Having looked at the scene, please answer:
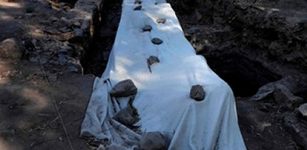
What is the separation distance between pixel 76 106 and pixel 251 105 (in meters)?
2.80

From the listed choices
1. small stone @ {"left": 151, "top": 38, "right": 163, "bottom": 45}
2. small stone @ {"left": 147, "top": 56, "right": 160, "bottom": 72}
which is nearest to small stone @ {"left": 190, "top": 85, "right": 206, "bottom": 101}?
small stone @ {"left": 147, "top": 56, "right": 160, "bottom": 72}

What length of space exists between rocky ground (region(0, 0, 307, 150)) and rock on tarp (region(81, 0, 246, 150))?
31 cm

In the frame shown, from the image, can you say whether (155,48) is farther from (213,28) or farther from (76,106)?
(213,28)

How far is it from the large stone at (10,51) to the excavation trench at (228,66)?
54.0 inches

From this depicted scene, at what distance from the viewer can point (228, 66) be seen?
8562 mm

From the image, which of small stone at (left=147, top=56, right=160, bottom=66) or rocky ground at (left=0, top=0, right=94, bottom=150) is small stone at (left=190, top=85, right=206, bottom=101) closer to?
small stone at (left=147, top=56, right=160, bottom=66)

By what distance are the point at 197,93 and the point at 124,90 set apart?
0.98 meters

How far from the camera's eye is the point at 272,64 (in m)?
7.51

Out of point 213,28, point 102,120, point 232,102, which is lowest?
point 213,28

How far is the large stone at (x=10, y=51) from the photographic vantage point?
5.97 metres

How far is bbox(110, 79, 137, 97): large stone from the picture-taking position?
15.9ft

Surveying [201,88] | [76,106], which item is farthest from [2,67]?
[201,88]

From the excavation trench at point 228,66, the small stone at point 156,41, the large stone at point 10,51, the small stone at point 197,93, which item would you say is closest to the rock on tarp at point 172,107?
the small stone at point 197,93

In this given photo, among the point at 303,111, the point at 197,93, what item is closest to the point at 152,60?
the point at 197,93
